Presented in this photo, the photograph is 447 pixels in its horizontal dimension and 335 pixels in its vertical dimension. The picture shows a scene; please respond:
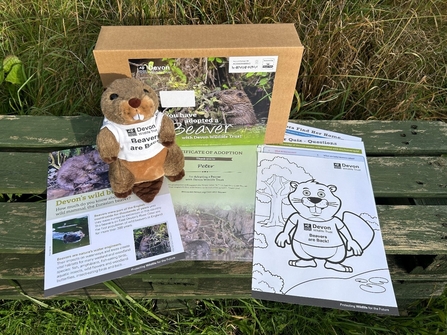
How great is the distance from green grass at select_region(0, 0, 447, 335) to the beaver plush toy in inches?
17.5

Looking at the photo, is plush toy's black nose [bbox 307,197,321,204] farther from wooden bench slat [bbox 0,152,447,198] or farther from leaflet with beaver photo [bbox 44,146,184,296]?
leaflet with beaver photo [bbox 44,146,184,296]

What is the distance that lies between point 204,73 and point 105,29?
247 mm

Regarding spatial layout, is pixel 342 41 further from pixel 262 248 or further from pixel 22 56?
pixel 22 56

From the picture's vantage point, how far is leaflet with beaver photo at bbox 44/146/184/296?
0.68 m

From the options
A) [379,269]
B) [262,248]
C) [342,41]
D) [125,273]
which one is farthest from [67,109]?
[379,269]

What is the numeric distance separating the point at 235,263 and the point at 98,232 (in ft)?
1.00

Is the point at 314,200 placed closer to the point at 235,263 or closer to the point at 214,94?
the point at 235,263

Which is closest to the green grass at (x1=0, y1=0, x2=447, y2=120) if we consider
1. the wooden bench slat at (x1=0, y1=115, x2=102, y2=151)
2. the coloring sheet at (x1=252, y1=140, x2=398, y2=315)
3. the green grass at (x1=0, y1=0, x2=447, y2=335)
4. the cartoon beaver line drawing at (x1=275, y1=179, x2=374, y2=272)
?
the green grass at (x1=0, y1=0, x2=447, y2=335)

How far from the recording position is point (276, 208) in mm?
791

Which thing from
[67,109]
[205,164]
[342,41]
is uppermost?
[342,41]

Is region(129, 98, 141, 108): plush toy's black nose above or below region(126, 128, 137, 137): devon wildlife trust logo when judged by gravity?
above

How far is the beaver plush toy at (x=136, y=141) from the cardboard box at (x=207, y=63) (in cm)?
9

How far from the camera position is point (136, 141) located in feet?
2.24

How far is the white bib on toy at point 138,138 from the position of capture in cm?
67
